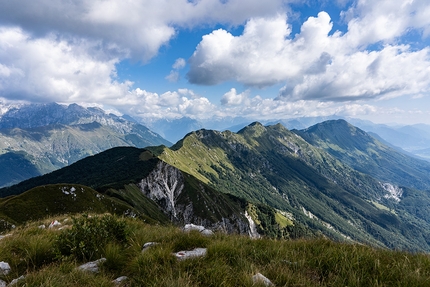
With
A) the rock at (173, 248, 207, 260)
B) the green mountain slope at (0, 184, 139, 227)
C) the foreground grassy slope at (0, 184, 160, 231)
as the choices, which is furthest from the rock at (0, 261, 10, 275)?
the green mountain slope at (0, 184, 139, 227)

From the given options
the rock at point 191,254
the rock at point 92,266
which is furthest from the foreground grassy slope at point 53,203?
the rock at point 191,254

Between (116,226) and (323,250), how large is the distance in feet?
23.2

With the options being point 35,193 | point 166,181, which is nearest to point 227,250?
point 35,193

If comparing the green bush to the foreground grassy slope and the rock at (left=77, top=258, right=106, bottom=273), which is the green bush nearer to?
the rock at (left=77, top=258, right=106, bottom=273)

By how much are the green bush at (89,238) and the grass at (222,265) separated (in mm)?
175

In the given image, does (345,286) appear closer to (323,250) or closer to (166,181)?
(323,250)

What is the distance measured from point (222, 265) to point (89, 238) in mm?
4579

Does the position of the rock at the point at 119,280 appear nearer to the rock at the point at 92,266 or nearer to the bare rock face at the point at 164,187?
the rock at the point at 92,266

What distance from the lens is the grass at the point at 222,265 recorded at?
495 cm

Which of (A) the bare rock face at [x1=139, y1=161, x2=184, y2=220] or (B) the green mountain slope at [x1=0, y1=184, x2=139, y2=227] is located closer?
(B) the green mountain slope at [x1=0, y1=184, x2=139, y2=227]

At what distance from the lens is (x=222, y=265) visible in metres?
5.68

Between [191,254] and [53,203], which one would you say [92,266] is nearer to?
[191,254]

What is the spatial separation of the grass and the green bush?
0.57 ft

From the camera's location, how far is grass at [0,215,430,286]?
495 centimetres
